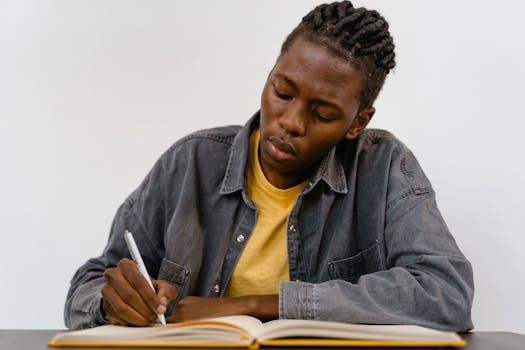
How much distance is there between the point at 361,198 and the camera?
158 centimetres

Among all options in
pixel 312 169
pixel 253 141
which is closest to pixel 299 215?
pixel 312 169

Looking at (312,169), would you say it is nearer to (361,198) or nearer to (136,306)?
(361,198)

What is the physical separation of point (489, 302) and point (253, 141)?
0.97 meters

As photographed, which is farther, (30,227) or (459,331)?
(30,227)

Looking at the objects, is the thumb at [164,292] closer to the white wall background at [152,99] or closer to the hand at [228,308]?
the hand at [228,308]

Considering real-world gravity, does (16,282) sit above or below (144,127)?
below

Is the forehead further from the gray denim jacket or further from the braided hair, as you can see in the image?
the gray denim jacket

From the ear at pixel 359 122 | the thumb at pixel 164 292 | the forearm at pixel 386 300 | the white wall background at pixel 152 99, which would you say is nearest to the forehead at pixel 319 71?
the ear at pixel 359 122

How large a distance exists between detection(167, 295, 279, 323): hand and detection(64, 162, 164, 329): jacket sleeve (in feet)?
0.81

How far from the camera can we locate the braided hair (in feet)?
4.71

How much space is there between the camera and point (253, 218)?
1568 mm

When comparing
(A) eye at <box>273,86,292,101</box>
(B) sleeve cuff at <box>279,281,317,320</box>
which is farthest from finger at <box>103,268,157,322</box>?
(A) eye at <box>273,86,292,101</box>

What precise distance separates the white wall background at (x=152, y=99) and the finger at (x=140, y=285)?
39.9 inches

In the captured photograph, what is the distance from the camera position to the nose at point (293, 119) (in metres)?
1.40
